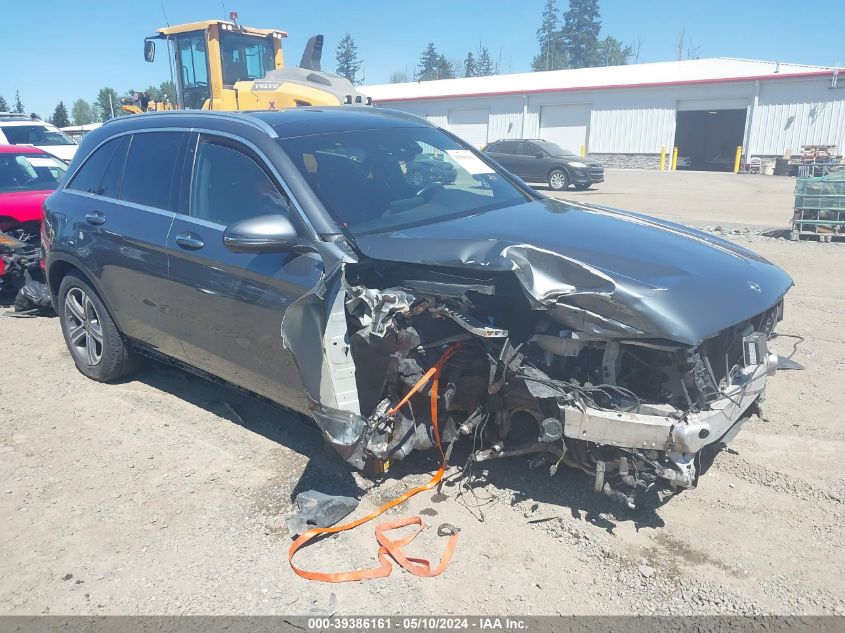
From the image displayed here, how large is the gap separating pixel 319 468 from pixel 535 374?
151cm

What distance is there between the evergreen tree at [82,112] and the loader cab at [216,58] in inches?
2920

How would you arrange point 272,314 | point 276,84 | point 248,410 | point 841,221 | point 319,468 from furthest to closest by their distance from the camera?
point 276,84 → point 841,221 → point 248,410 → point 319,468 → point 272,314

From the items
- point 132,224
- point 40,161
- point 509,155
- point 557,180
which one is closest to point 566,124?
point 509,155

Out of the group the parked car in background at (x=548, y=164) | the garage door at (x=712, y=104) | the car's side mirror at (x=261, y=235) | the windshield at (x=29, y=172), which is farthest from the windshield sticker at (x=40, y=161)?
the garage door at (x=712, y=104)

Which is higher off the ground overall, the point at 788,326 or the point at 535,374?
the point at 535,374

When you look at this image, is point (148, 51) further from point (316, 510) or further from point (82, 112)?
point (82, 112)

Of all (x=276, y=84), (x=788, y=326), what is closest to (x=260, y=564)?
(x=788, y=326)

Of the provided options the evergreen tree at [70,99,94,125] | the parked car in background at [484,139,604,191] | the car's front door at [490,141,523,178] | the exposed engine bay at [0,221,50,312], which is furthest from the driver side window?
the evergreen tree at [70,99,94,125]

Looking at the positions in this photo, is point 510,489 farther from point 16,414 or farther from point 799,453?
point 16,414

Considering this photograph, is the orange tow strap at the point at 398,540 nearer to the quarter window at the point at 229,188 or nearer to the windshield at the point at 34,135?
the quarter window at the point at 229,188

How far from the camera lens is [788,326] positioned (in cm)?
636

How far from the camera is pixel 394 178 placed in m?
4.12

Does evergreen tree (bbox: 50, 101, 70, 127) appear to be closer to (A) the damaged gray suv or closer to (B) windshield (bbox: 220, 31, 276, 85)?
(B) windshield (bbox: 220, 31, 276, 85)

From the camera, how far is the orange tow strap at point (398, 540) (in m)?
3.07
